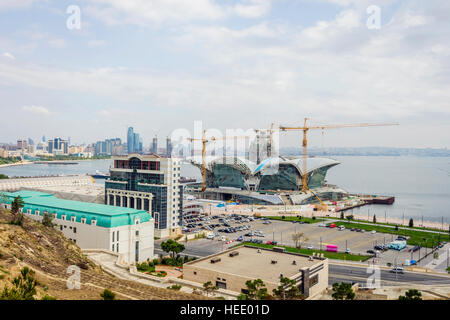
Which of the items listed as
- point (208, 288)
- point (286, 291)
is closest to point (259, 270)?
point (286, 291)

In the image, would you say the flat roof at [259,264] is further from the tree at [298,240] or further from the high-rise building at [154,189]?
the high-rise building at [154,189]

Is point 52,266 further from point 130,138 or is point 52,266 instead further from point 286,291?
point 130,138

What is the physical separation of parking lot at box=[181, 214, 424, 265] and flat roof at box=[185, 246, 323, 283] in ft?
18.7

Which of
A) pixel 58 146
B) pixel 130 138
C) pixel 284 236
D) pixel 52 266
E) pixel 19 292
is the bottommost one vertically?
pixel 284 236

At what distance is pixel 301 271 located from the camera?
1241cm

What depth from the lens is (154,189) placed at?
77.7 ft

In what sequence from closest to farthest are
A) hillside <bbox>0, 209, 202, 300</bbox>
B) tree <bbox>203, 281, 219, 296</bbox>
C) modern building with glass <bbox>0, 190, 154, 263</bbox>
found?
hillside <bbox>0, 209, 202, 300</bbox>
tree <bbox>203, 281, 219, 296</bbox>
modern building with glass <bbox>0, 190, 154, 263</bbox>

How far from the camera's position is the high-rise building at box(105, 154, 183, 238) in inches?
928

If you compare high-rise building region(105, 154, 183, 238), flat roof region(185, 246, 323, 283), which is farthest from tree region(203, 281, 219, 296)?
high-rise building region(105, 154, 183, 238)

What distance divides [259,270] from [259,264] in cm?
73

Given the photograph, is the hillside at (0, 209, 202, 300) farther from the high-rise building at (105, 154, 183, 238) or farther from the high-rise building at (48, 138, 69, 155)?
the high-rise building at (48, 138, 69, 155)

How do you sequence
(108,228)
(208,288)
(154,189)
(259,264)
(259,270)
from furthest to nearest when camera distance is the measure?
(154,189)
(108,228)
(259,264)
(259,270)
(208,288)

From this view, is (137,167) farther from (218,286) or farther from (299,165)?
(299,165)
